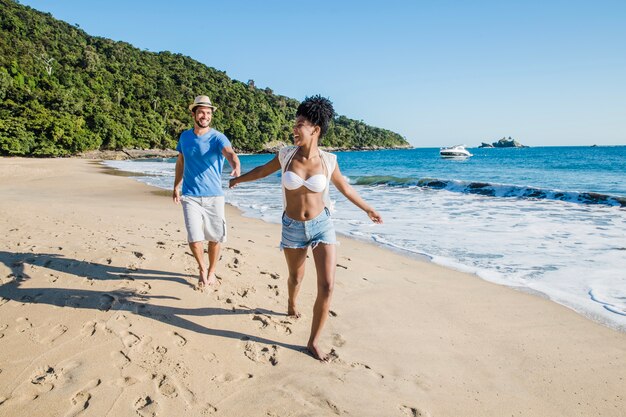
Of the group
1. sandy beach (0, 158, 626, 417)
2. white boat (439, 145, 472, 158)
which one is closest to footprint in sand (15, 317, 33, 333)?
sandy beach (0, 158, 626, 417)

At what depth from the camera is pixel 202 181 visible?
435cm

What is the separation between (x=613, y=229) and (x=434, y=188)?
11.8 metres

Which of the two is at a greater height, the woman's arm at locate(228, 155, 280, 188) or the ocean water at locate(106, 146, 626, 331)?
the woman's arm at locate(228, 155, 280, 188)

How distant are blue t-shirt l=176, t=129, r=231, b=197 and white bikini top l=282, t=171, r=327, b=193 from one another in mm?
1447

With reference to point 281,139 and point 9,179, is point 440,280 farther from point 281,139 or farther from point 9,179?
point 281,139

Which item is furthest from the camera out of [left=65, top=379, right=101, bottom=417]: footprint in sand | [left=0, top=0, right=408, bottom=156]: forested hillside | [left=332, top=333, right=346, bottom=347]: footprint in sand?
[left=0, top=0, right=408, bottom=156]: forested hillside

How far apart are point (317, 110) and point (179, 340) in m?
2.15

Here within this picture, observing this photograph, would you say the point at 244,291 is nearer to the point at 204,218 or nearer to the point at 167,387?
the point at 204,218

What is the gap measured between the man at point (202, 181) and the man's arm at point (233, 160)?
0.02 metres

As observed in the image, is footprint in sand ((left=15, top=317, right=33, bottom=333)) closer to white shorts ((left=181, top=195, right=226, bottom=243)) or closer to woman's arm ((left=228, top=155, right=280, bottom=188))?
white shorts ((left=181, top=195, right=226, bottom=243))

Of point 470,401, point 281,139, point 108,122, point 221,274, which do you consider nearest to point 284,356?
point 470,401

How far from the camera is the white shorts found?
4316 mm

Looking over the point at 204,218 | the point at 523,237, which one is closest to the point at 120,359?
the point at 204,218

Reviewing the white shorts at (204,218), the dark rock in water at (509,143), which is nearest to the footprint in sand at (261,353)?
the white shorts at (204,218)
